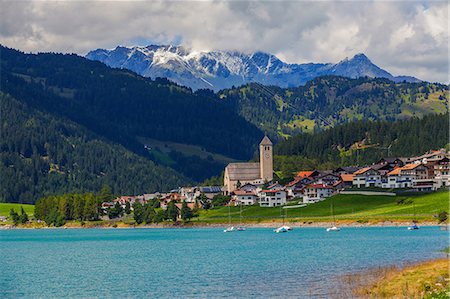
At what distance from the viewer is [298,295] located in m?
57.3

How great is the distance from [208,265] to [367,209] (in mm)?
92660

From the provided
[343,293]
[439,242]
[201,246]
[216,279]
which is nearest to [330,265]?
[216,279]

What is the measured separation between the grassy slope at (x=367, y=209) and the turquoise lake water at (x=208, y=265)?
22.1m

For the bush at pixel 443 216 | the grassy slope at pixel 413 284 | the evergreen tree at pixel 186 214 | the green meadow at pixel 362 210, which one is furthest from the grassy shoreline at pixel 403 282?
the evergreen tree at pixel 186 214

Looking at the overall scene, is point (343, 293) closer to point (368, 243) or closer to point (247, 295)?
point (247, 295)

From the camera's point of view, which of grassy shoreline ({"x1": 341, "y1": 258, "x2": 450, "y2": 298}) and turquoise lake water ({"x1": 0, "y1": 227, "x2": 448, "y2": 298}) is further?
turquoise lake water ({"x1": 0, "y1": 227, "x2": 448, "y2": 298})

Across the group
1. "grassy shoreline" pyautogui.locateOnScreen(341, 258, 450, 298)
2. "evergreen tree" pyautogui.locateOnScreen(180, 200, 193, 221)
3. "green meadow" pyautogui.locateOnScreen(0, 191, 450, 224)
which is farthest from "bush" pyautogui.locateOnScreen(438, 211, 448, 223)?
"evergreen tree" pyautogui.locateOnScreen(180, 200, 193, 221)

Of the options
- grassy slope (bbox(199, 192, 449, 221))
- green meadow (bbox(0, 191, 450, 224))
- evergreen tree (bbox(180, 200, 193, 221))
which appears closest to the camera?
green meadow (bbox(0, 191, 450, 224))

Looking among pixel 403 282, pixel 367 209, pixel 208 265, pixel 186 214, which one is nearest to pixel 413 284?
pixel 403 282

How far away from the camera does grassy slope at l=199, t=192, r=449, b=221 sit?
5994 inches

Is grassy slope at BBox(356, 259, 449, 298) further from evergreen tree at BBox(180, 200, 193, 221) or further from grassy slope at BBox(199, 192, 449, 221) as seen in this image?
evergreen tree at BBox(180, 200, 193, 221)

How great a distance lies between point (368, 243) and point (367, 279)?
4377cm

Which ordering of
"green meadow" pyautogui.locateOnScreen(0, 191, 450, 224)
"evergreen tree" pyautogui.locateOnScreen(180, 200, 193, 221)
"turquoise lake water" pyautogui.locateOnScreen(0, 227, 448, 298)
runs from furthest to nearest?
"evergreen tree" pyautogui.locateOnScreen(180, 200, 193, 221) → "green meadow" pyautogui.locateOnScreen(0, 191, 450, 224) → "turquoise lake water" pyautogui.locateOnScreen(0, 227, 448, 298)

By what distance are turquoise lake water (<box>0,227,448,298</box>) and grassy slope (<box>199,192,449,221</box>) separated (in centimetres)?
2207
